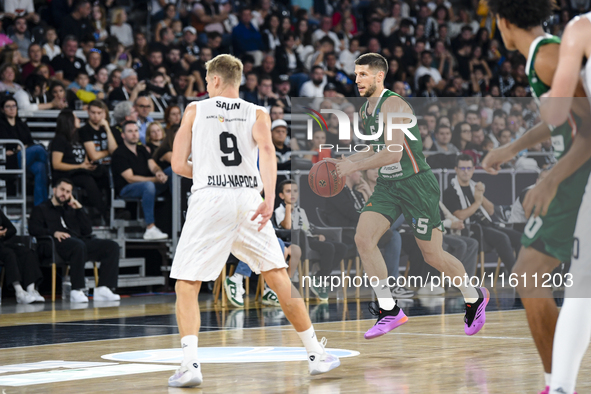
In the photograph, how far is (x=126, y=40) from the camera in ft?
49.4

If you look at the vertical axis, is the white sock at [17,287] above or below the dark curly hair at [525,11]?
below

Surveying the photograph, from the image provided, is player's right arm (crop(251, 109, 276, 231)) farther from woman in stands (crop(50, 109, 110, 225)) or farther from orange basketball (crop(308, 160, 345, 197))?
woman in stands (crop(50, 109, 110, 225))

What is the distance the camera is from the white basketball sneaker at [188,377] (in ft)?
15.7

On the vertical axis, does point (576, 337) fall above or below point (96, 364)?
above

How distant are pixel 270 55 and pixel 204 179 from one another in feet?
34.5

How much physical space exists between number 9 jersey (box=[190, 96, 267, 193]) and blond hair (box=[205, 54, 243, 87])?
13cm

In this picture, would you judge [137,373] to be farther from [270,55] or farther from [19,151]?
[270,55]

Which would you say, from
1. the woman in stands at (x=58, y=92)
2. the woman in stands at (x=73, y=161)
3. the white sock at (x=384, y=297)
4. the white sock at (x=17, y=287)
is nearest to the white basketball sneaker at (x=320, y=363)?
the white sock at (x=384, y=297)

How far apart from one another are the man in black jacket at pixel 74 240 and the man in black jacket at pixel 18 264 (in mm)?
303

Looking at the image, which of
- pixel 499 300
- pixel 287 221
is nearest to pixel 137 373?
pixel 287 221

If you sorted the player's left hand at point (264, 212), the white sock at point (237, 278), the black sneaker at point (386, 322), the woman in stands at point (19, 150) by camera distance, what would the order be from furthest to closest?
the woman in stands at point (19, 150)
the white sock at point (237, 278)
the black sneaker at point (386, 322)
the player's left hand at point (264, 212)

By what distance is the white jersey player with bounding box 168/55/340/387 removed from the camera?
5.01m

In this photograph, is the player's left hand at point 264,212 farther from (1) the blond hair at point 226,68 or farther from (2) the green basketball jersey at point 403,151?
(2) the green basketball jersey at point 403,151

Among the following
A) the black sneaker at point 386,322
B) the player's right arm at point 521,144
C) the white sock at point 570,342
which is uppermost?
the player's right arm at point 521,144
